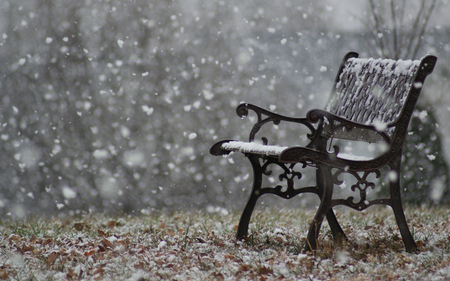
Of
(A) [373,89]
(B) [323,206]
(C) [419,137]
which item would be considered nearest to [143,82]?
(C) [419,137]

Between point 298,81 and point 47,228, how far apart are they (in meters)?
4.32

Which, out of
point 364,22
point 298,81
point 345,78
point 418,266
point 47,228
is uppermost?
point 364,22

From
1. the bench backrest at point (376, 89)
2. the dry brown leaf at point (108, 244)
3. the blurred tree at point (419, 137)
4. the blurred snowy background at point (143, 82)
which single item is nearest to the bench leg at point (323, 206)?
the bench backrest at point (376, 89)

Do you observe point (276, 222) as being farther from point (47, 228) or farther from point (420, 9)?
point (420, 9)

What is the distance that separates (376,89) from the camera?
2604 mm

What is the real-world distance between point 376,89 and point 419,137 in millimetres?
2855

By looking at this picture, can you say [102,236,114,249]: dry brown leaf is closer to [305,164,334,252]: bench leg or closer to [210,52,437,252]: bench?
[210,52,437,252]: bench

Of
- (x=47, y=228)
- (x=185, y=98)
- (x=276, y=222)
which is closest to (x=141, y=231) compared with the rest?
(x=47, y=228)

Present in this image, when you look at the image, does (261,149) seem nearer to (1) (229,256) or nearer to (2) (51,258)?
(1) (229,256)

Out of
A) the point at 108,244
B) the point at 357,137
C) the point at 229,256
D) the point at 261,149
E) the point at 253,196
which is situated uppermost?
the point at 357,137

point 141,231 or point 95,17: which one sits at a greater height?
point 95,17

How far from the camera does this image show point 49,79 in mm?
6113

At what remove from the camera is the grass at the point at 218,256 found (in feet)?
6.14

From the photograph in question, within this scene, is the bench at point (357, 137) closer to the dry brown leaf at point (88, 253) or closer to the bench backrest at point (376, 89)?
the bench backrest at point (376, 89)
